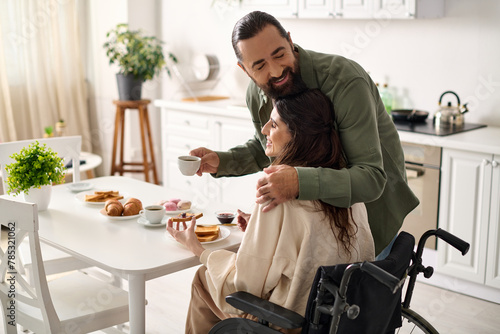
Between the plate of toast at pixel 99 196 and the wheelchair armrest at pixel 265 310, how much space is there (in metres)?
1.06

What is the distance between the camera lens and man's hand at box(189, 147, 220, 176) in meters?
2.24

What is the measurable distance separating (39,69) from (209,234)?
10.8ft

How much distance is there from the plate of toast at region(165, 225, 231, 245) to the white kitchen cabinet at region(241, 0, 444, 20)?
1.88 meters

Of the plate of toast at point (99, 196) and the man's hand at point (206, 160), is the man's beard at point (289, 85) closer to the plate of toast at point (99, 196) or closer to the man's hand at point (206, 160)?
the man's hand at point (206, 160)

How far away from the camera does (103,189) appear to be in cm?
281

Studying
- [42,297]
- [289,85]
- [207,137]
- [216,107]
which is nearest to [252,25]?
[289,85]

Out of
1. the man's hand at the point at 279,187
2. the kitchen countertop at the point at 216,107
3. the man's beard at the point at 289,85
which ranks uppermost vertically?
the man's beard at the point at 289,85

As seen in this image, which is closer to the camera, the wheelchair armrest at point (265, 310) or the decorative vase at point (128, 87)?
the wheelchair armrest at point (265, 310)

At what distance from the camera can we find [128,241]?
2.17 meters

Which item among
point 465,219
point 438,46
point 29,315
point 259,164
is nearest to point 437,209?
point 465,219

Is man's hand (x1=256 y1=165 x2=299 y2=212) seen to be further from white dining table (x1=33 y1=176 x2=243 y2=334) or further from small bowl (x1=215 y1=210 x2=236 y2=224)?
small bowl (x1=215 y1=210 x2=236 y2=224)

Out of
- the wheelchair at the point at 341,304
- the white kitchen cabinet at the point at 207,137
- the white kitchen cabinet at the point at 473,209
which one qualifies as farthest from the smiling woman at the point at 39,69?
the wheelchair at the point at 341,304

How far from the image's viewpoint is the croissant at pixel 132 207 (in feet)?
7.93

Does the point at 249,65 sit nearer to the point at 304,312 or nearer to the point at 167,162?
the point at 304,312
